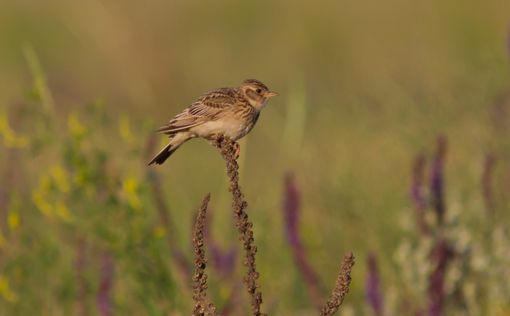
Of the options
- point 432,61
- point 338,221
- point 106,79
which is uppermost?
point 106,79

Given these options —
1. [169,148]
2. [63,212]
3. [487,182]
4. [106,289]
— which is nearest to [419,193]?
[487,182]

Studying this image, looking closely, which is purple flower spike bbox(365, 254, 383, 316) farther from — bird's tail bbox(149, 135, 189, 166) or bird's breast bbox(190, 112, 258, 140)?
bird's tail bbox(149, 135, 189, 166)

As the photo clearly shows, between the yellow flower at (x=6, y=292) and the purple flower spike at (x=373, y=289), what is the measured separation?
6.09 ft

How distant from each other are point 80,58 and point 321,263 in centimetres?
1241

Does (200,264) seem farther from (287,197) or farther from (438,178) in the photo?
(438,178)

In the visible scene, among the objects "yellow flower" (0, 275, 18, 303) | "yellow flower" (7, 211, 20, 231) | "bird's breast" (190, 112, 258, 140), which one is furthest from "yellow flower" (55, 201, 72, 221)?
"bird's breast" (190, 112, 258, 140)

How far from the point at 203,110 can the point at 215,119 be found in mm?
67

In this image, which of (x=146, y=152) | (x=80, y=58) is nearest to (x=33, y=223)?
(x=146, y=152)

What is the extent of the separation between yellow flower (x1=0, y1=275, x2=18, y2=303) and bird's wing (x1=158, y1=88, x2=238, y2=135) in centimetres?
147

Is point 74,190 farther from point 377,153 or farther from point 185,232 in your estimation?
point 377,153

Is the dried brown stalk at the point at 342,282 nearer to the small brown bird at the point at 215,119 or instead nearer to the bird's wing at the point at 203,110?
the small brown bird at the point at 215,119

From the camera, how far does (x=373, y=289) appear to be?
19.6 feet

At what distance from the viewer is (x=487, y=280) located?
690 centimetres

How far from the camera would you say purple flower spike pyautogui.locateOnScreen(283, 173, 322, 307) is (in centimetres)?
592
